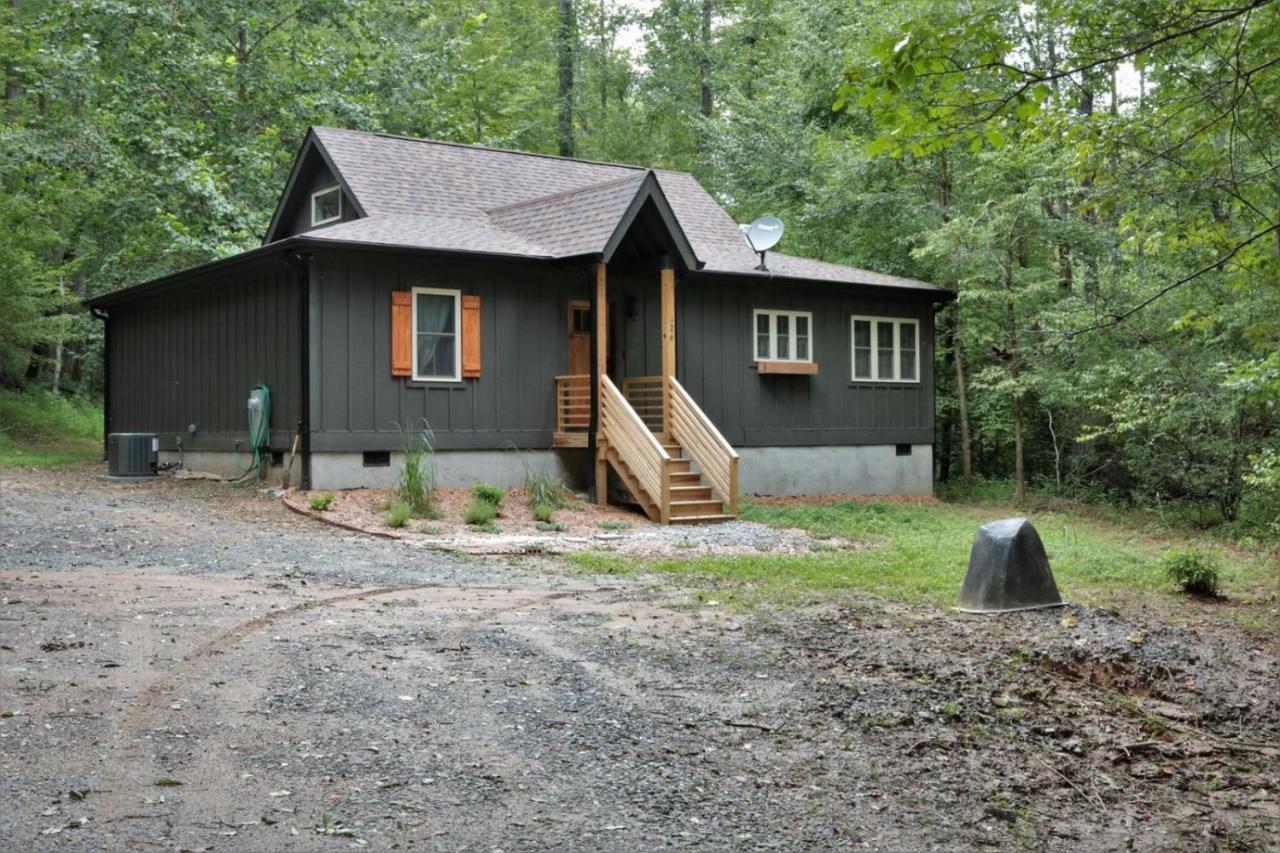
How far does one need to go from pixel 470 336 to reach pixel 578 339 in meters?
1.82

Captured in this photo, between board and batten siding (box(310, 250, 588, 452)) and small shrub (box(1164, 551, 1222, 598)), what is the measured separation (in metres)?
8.65

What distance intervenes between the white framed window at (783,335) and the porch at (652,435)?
238 cm

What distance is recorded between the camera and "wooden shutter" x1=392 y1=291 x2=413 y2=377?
15.5m

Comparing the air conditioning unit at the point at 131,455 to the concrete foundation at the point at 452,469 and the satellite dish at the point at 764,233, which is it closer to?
the concrete foundation at the point at 452,469

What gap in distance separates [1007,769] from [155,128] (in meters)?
21.3

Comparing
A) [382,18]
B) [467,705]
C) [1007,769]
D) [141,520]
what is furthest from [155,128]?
[1007,769]

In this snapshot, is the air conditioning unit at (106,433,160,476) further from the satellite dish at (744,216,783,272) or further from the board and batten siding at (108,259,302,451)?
the satellite dish at (744,216,783,272)

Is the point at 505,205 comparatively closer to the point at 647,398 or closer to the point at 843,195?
the point at 647,398

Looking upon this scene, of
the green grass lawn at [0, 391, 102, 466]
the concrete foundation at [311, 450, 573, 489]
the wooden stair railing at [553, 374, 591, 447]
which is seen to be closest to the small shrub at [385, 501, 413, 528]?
the concrete foundation at [311, 450, 573, 489]

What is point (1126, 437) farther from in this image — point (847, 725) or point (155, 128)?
point (155, 128)

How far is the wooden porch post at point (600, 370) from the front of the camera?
1564 cm

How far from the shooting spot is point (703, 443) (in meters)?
15.6

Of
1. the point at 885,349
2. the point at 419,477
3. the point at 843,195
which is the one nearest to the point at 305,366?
the point at 419,477

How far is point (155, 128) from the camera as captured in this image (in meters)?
22.6
